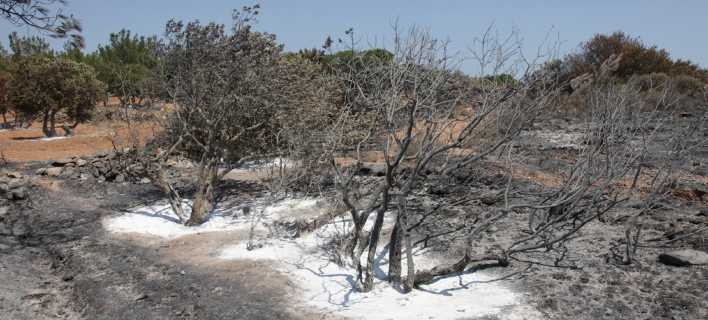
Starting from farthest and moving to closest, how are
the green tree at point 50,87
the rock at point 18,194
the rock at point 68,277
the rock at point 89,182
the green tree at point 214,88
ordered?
the green tree at point 50,87 → the rock at point 89,182 → the rock at point 18,194 → the green tree at point 214,88 → the rock at point 68,277

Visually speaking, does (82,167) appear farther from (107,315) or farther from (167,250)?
(107,315)

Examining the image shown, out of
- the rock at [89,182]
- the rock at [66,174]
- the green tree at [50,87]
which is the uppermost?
the green tree at [50,87]

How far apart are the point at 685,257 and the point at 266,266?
528 centimetres

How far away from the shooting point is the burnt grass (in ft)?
14.5

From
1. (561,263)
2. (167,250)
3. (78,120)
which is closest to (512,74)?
(561,263)

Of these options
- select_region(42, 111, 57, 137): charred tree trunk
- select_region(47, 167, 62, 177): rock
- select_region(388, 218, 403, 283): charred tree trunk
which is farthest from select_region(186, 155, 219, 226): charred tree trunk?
select_region(42, 111, 57, 137): charred tree trunk

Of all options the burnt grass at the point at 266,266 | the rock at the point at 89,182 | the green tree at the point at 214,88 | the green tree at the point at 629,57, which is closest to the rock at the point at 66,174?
the rock at the point at 89,182

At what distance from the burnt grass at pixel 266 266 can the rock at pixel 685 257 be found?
9cm

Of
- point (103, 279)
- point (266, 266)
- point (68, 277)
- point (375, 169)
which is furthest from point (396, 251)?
point (375, 169)

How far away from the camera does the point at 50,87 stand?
1928cm

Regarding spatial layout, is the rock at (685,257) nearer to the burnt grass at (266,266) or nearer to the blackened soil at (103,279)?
the burnt grass at (266,266)

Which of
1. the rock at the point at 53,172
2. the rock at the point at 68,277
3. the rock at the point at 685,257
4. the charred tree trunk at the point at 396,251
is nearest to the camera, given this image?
the rock at the point at 685,257

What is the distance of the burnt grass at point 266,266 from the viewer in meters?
4.41

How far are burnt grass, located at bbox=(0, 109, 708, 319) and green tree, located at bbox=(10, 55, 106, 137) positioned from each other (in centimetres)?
1329
